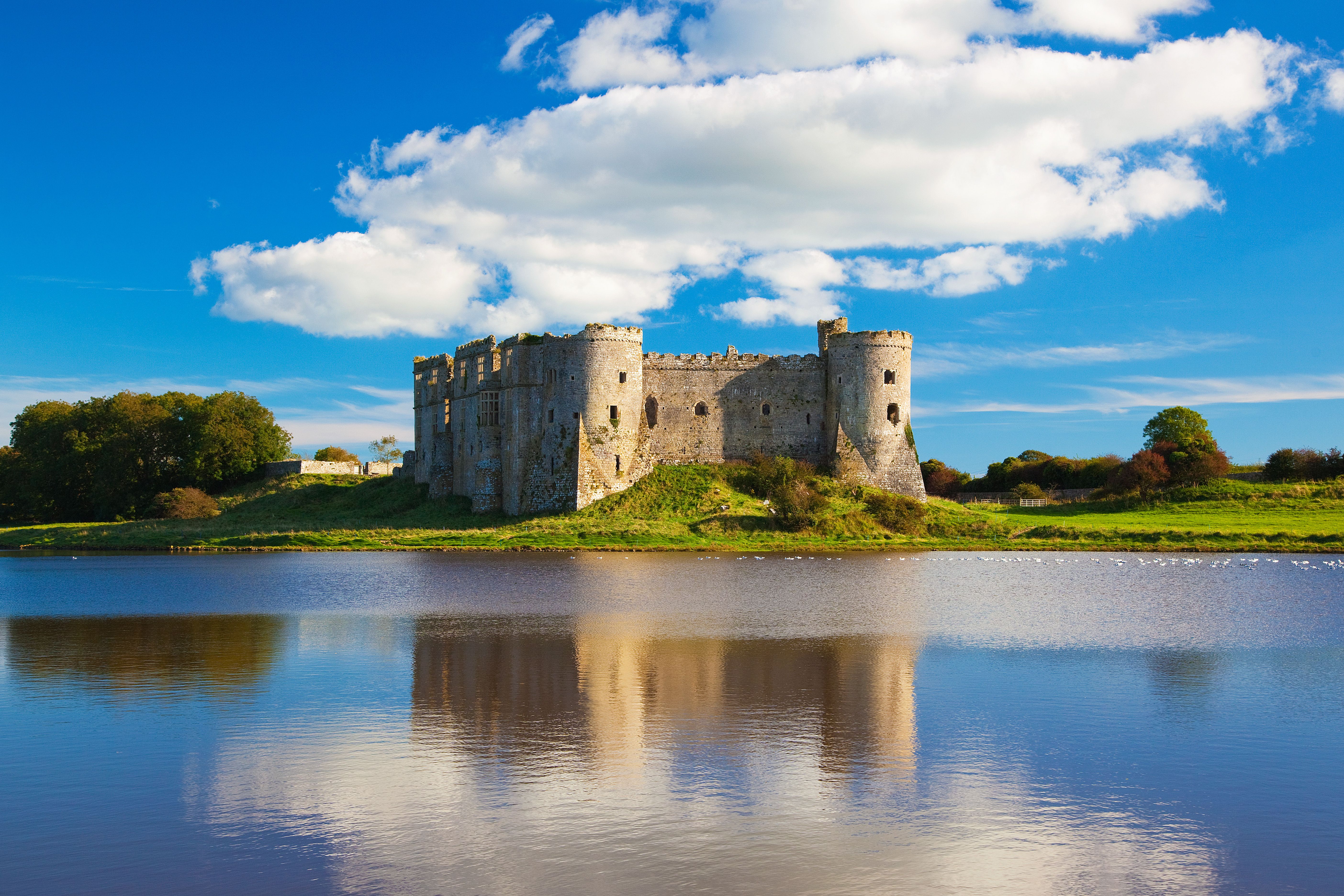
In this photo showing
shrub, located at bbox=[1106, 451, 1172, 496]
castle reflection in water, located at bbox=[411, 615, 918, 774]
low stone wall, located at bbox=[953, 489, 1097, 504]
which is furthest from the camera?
low stone wall, located at bbox=[953, 489, 1097, 504]

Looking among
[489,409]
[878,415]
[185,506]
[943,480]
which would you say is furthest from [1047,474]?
[185,506]

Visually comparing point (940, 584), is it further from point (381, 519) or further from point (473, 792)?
point (381, 519)

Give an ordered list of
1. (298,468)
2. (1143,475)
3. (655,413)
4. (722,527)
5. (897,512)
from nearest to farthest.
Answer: (722,527) → (897,512) → (655,413) → (1143,475) → (298,468)

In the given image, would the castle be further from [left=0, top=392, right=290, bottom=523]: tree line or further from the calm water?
the calm water

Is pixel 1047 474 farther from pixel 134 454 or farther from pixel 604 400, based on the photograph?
pixel 134 454

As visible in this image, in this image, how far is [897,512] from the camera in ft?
172

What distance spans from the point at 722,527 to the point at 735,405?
11.0 meters

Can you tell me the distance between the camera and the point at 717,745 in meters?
11.1

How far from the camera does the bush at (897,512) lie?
5188 centimetres

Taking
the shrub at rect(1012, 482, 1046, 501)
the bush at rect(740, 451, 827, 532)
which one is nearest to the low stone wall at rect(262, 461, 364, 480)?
the bush at rect(740, 451, 827, 532)

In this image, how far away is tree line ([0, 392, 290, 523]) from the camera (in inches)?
2761

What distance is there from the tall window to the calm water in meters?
35.2

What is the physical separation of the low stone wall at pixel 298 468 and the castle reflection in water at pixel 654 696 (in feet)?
185

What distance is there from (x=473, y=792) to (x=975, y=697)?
7421mm
